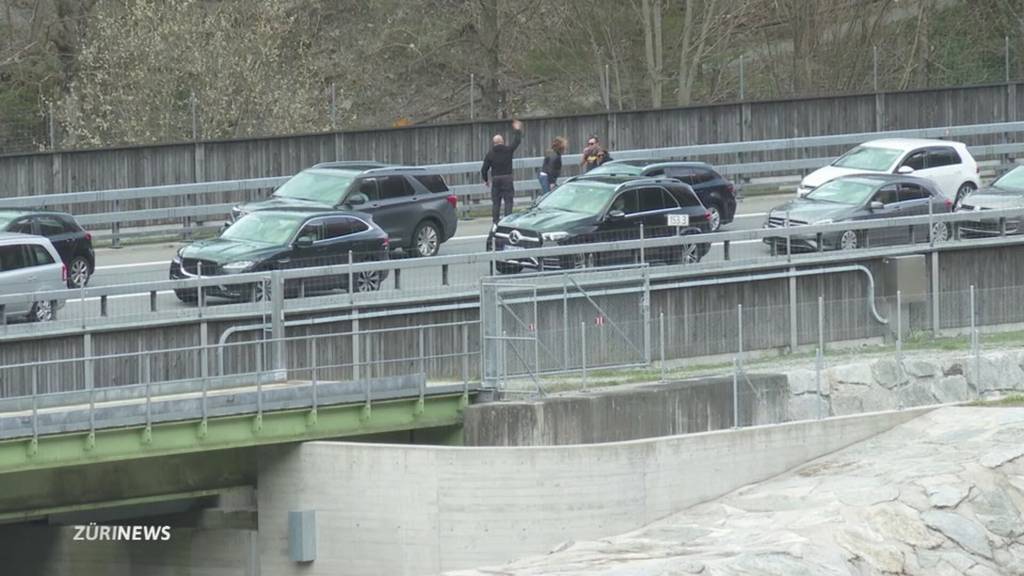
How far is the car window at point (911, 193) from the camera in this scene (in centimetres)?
3875

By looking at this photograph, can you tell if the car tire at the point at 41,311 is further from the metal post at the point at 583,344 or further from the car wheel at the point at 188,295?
the metal post at the point at 583,344

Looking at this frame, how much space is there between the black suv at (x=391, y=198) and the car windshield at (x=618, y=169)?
2795mm

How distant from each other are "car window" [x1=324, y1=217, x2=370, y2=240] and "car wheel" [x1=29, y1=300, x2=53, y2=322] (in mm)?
5752

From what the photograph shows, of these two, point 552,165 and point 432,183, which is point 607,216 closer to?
point 432,183

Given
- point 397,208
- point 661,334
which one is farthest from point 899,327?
point 397,208

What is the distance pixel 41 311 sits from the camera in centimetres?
2983

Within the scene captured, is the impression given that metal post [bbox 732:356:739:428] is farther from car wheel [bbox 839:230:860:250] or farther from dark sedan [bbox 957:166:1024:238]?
dark sedan [bbox 957:166:1024:238]

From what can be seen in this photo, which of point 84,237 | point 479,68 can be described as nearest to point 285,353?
point 84,237

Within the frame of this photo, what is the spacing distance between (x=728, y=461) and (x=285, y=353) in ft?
19.6

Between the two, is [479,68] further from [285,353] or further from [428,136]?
[285,353]

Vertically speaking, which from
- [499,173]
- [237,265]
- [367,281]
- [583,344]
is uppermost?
[499,173]

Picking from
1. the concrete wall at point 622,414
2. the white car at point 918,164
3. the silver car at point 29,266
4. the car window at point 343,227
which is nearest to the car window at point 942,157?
the white car at point 918,164

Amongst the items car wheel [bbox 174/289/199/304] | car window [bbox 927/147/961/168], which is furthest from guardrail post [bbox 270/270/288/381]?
car window [bbox 927/147/961/168]

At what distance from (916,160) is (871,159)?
33.8 inches
